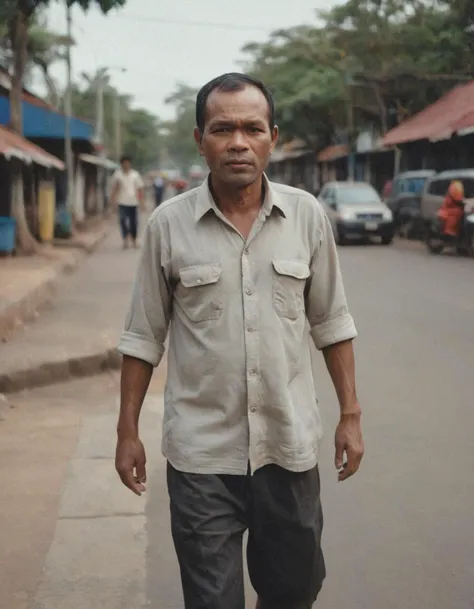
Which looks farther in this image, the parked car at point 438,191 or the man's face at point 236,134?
the parked car at point 438,191

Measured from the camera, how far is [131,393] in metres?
2.36

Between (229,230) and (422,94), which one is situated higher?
(422,94)

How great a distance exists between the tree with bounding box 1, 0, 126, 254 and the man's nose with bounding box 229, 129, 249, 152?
12.2 meters

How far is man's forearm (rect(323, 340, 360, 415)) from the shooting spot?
2426 mm

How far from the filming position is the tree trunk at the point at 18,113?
48.8 ft

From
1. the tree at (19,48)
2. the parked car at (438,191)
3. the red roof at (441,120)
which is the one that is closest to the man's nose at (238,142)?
the tree at (19,48)

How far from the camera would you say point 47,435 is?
5.26 metres

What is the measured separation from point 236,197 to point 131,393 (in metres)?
0.60

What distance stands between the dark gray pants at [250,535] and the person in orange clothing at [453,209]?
1498cm

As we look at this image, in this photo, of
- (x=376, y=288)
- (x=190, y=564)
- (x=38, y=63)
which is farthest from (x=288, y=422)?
(x=38, y=63)

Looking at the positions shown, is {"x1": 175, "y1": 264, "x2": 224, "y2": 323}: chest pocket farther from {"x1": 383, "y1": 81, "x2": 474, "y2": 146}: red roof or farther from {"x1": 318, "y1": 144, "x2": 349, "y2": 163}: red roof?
{"x1": 318, "y1": 144, "x2": 349, "y2": 163}: red roof

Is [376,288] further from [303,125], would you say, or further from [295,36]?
[303,125]

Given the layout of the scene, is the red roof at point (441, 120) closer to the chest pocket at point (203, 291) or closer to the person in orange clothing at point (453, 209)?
the person in orange clothing at point (453, 209)

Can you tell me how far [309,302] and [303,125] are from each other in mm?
35053
